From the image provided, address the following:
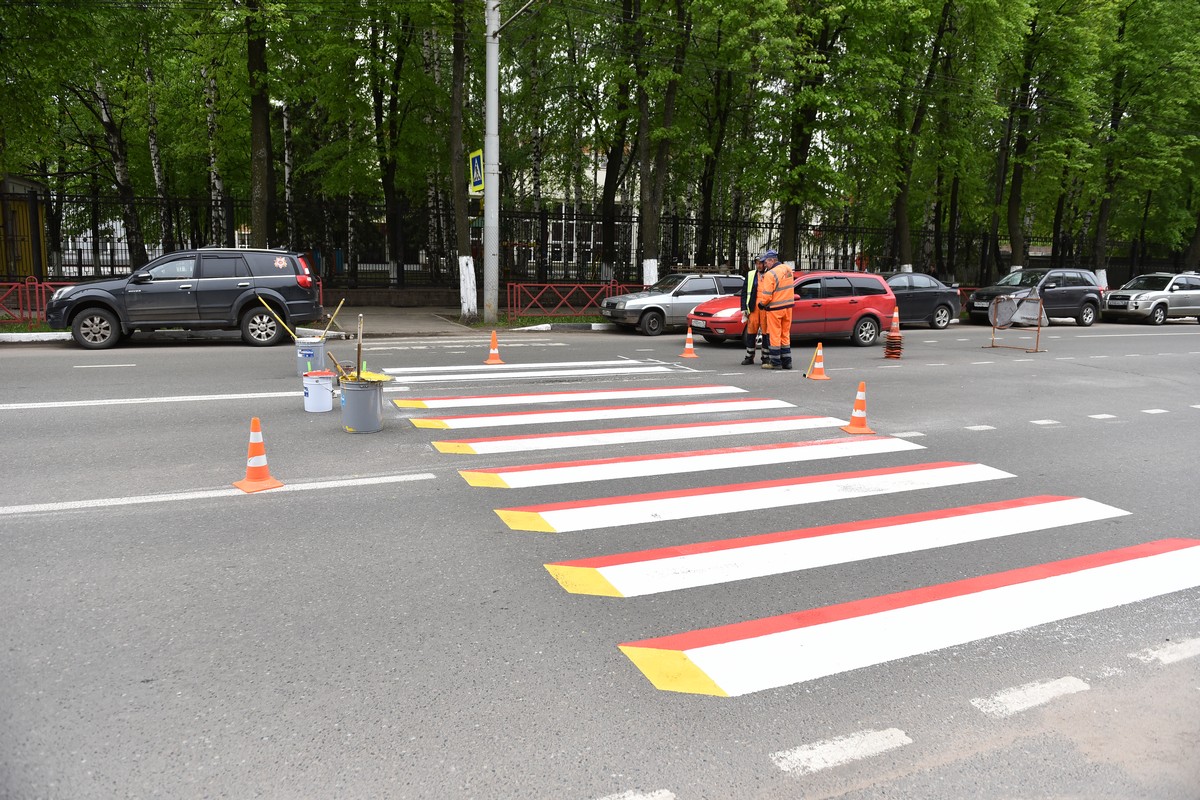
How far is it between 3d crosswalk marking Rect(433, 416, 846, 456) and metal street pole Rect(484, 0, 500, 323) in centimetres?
1209

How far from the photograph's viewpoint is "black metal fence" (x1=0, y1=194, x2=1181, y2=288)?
80.2 feet

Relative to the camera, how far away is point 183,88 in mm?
33156

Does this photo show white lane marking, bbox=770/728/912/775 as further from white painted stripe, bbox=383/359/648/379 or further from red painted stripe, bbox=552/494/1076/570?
white painted stripe, bbox=383/359/648/379

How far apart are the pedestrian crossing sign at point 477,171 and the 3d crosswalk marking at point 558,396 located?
34.1 ft

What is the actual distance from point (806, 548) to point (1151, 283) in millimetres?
31640

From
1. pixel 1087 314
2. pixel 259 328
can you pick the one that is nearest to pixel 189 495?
pixel 259 328

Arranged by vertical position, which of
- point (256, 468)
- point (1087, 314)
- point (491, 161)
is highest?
point (491, 161)

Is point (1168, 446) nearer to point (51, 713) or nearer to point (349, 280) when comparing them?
point (51, 713)

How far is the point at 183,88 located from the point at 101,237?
10.5 metres

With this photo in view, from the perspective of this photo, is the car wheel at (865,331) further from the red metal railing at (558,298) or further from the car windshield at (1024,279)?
the car windshield at (1024,279)

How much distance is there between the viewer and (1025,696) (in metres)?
3.93

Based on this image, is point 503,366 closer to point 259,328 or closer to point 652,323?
point 259,328

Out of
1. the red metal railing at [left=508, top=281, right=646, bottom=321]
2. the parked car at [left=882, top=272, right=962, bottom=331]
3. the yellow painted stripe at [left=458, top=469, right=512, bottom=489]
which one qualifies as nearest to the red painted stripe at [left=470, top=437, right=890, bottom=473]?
the yellow painted stripe at [left=458, top=469, right=512, bottom=489]

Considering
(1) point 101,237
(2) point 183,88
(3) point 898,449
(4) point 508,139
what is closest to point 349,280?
(1) point 101,237
